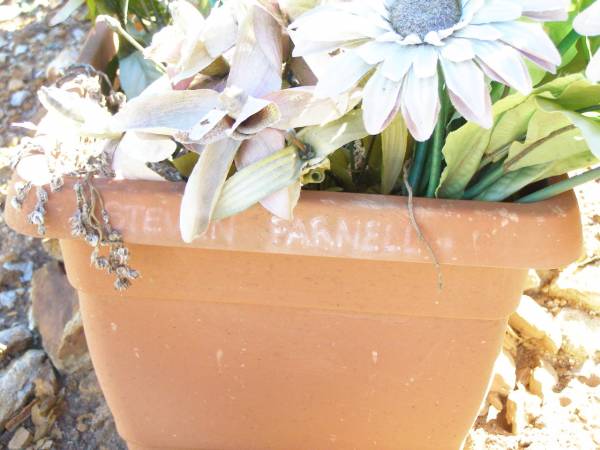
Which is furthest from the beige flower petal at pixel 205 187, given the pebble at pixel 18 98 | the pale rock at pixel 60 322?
the pebble at pixel 18 98

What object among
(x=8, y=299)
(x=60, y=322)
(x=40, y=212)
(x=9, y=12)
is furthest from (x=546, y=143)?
(x=9, y=12)

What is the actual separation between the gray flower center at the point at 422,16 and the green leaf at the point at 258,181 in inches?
4.7

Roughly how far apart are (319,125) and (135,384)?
32cm

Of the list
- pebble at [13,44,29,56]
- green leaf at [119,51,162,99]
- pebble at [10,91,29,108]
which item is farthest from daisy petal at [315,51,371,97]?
pebble at [13,44,29,56]

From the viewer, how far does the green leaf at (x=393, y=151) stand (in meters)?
0.56

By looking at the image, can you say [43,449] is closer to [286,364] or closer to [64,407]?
[64,407]

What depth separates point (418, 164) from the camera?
580 millimetres

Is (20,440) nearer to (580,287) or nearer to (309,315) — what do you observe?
(309,315)

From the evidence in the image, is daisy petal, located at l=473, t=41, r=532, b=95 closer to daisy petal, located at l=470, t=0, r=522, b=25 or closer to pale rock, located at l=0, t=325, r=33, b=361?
→ daisy petal, located at l=470, t=0, r=522, b=25

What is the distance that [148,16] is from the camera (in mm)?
855

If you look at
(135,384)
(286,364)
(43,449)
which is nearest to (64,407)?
(43,449)

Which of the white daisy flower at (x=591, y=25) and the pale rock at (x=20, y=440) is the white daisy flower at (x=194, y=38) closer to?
the white daisy flower at (x=591, y=25)

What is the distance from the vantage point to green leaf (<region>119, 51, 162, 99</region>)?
0.77 metres

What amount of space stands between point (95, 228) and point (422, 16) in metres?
0.27
